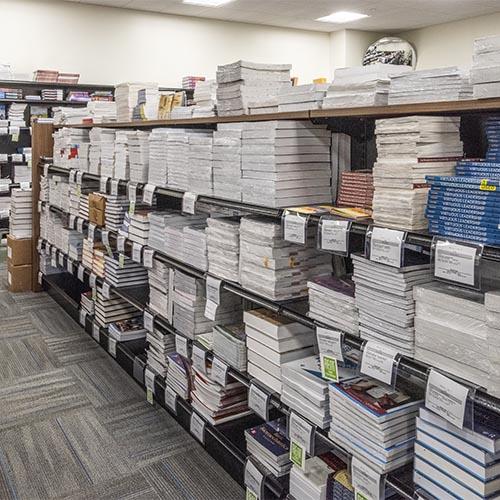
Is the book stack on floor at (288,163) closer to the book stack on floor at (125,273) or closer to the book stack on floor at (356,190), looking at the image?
the book stack on floor at (356,190)

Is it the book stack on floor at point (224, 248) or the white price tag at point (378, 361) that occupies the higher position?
the book stack on floor at point (224, 248)

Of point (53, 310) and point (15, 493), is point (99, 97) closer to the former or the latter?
point (53, 310)

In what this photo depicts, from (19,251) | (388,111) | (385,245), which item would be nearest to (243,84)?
(388,111)

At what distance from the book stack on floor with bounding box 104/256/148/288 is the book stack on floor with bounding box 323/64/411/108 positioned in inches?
87.1

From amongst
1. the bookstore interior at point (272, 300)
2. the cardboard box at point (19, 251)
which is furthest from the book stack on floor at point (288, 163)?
the cardboard box at point (19, 251)

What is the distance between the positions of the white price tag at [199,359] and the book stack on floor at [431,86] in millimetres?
1496

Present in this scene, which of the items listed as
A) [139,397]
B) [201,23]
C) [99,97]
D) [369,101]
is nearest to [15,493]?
[139,397]

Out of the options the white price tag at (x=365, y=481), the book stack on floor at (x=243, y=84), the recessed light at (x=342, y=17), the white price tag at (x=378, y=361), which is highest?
the recessed light at (x=342, y=17)

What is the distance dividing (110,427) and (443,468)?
195 centimetres

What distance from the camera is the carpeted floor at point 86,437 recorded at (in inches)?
99.0

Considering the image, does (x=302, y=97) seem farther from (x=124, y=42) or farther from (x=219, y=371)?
(x=124, y=42)

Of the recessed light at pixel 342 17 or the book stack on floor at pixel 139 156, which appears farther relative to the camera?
the recessed light at pixel 342 17

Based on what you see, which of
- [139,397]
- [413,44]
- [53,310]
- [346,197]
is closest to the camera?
[346,197]

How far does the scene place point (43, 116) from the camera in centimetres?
850
